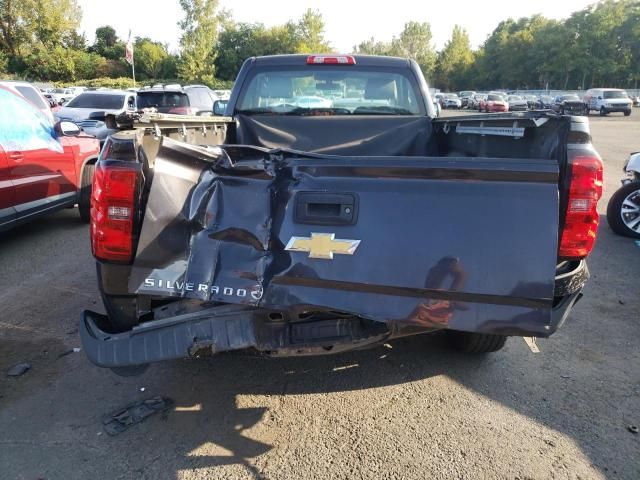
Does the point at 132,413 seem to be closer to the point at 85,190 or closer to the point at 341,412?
the point at 341,412

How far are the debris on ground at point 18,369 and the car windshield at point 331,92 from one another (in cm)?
282

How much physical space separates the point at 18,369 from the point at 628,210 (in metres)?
7.44

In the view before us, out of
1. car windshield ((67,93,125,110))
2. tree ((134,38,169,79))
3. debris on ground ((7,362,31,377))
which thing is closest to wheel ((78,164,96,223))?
debris on ground ((7,362,31,377))

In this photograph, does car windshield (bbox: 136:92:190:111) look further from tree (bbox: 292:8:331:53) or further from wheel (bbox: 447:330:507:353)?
tree (bbox: 292:8:331:53)

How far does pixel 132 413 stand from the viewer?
9.55 feet

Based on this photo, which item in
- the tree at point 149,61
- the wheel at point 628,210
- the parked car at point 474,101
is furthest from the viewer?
the tree at point 149,61

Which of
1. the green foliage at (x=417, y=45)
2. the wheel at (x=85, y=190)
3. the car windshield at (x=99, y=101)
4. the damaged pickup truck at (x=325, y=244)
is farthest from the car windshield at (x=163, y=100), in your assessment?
the green foliage at (x=417, y=45)

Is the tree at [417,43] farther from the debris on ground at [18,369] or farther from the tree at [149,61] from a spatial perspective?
the debris on ground at [18,369]

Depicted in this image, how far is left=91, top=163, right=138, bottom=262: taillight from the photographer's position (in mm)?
2330

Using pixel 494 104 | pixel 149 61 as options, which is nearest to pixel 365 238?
pixel 494 104

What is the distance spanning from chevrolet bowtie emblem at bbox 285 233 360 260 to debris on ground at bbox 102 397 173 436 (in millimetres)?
1441

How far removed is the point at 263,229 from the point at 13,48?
62728 millimetres

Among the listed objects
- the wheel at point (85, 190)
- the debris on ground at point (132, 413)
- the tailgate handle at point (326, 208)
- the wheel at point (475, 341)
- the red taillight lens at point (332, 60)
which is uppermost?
the red taillight lens at point (332, 60)

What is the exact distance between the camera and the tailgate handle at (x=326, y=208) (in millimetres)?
2291
